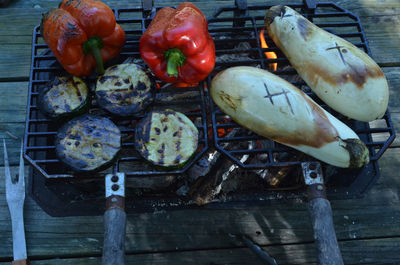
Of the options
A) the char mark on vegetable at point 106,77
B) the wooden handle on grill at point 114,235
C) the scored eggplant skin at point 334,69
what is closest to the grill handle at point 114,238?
the wooden handle on grill at point 114,235

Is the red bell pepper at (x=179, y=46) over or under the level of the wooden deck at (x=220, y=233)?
over

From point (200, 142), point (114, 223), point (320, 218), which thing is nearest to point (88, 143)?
point (114, 223)

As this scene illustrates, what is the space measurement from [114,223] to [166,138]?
40 centimetres

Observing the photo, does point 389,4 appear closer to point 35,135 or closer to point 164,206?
point 164,206

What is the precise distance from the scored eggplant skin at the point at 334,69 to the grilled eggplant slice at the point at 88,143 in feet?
2.79

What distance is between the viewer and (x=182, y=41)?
5.25 feet

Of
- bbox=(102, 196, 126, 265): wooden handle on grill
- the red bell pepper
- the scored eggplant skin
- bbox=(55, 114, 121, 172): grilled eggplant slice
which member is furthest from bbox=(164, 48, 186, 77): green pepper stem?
bbox=(102, 196, 126, 265): wooden handle on grill

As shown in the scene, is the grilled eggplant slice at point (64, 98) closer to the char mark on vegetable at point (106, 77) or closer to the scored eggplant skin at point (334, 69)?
the char mark on vegetable at point (106, 77)

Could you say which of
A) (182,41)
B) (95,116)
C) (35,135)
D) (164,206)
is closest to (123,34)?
(182,41)

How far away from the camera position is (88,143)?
1497 mm

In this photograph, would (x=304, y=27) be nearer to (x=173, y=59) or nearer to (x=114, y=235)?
(x=173, y=59)

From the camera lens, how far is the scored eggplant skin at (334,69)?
149cm

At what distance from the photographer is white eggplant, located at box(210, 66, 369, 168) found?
4.68ft

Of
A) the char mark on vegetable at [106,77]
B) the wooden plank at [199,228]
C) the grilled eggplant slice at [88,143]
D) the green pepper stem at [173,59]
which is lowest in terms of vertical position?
the wooden plank at [199,228]
